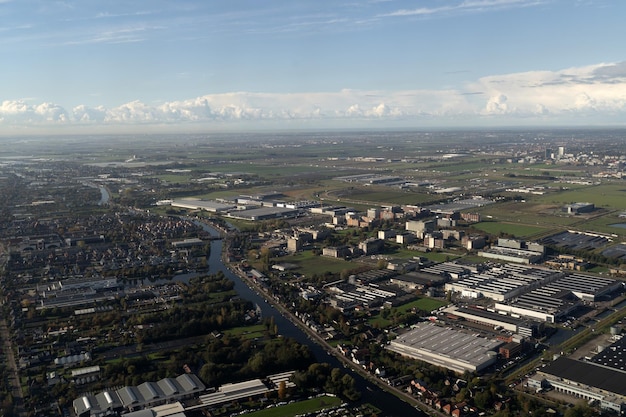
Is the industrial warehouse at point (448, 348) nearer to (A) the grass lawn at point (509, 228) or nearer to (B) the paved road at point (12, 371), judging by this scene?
(B) the paved road at point (12, 371)

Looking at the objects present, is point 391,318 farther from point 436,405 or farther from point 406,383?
point 436,405

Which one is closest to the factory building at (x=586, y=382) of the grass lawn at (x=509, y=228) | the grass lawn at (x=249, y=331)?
the grass lawn at (x=249, y=331)

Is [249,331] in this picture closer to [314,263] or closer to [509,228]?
[314,263]

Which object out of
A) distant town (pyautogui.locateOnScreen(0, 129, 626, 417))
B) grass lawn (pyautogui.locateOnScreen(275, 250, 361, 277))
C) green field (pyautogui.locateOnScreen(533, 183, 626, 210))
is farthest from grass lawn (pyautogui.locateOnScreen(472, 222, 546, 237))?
grass lawn (pyautogui.locateOnScreen(275, 250, 361, 277))

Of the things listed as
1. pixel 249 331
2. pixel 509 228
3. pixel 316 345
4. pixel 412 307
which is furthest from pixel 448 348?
pixel 509 228

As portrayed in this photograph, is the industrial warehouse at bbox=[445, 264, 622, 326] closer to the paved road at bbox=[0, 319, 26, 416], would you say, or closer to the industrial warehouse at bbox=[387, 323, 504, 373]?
the industrial warehouse at bbox=[387, 323, 504, 373]

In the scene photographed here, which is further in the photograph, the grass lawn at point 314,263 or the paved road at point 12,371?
the grass lawn at point 314,263
